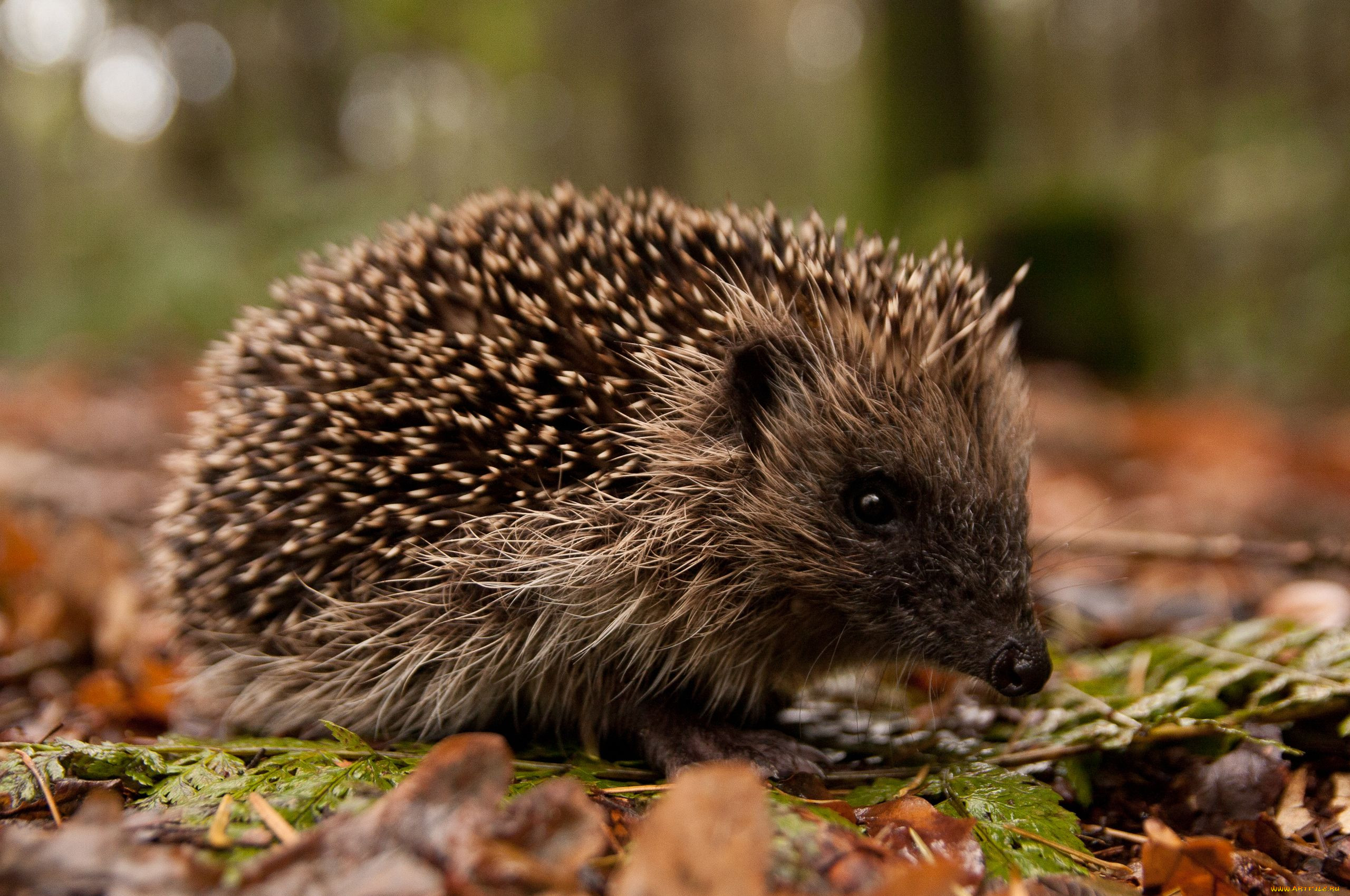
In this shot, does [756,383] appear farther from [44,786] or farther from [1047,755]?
[44,786]

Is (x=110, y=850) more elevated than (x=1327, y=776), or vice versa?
(x=1327, y=776)

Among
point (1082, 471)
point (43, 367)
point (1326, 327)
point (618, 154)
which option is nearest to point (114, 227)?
point (43, 367)

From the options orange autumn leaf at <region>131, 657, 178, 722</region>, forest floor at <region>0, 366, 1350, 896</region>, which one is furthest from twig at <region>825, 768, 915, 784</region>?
orange autumn leaf at <region>131, 657, 178, 722</region>

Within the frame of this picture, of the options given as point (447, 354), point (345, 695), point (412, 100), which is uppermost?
point (412, 100)

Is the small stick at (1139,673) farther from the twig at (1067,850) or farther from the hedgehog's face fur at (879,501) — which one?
the twig at (1067,850)

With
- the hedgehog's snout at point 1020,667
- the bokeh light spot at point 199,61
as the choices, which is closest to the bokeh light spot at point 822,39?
the bokeh light spot at point 199,61

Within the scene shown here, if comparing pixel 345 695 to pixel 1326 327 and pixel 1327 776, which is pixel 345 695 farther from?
pixel 1326 327

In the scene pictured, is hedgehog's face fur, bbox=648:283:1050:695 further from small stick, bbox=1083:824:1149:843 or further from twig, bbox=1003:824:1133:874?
twig, bbox=1003:824:1133:874
